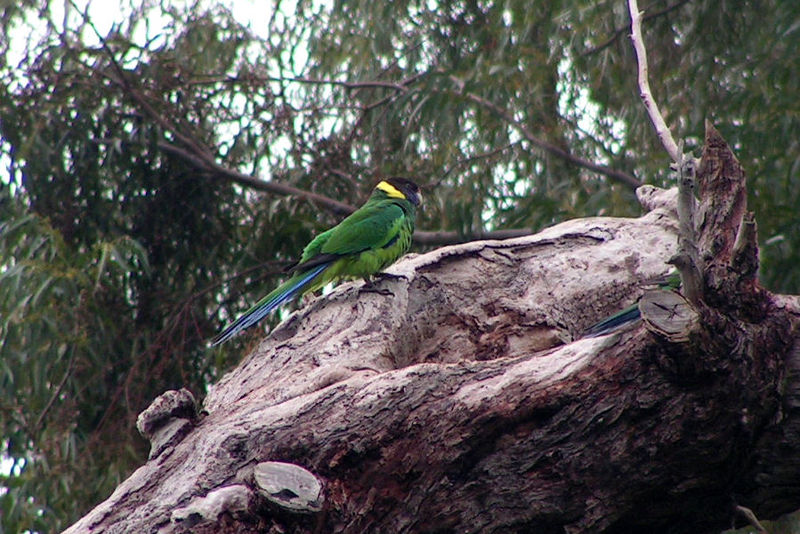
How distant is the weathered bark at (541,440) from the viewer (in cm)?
217

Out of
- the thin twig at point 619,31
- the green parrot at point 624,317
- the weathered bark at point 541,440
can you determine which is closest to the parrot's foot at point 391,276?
the green parrot at point 624,317

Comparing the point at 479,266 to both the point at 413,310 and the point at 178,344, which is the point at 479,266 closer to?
the point at 413,310

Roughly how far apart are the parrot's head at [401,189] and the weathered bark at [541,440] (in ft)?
7.06

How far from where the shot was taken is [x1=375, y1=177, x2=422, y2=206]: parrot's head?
4508 millimetres

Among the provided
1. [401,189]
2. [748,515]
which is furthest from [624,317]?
[401,189]

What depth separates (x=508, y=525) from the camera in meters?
2.25

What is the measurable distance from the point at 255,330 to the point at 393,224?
130cm

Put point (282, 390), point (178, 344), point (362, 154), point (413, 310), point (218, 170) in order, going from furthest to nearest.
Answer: point (362, 154)
point (218, 170)
point (178, 344)
point (413, 310)
point (282, 390)

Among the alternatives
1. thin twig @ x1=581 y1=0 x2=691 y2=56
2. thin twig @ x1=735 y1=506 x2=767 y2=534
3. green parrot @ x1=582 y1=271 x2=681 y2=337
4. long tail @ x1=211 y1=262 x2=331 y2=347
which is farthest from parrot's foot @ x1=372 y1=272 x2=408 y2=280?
thin twig @ x1=581 y1=0 x2=691 y2=56

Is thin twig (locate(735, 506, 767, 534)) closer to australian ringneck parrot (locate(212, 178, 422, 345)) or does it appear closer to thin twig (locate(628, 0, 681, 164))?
thin twig (locate(628, 0, 681, 164))

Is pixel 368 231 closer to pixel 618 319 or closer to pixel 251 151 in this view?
pixel 618 319

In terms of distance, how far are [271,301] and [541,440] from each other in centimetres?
143

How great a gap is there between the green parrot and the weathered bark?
21.2 inches

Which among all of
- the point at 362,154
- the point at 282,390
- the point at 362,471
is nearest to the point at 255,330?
the point at 362,154
